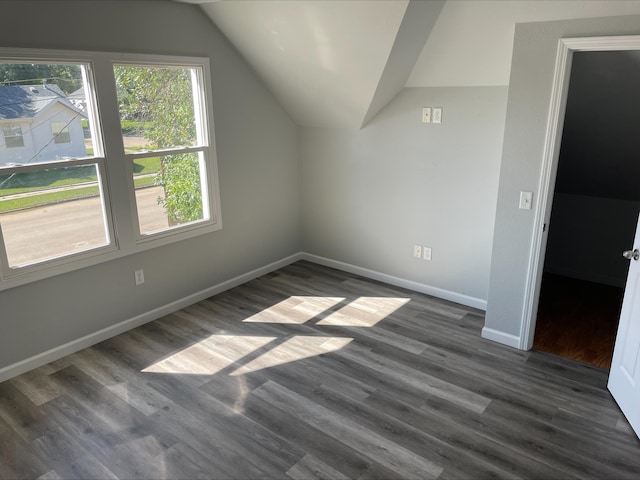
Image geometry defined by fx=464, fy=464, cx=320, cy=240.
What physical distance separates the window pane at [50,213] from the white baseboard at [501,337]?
9.22 ft

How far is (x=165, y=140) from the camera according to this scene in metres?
3.58

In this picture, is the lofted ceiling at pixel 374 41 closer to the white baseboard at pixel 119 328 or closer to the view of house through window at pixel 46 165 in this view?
the view of house through window at pixel 46 165

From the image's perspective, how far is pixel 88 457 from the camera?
231cm

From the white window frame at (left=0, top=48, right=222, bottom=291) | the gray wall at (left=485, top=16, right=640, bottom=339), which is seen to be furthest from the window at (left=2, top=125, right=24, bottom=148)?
the gray wall at (left=485, top=16, right=640, bottom=339)

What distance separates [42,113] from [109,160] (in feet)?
1.58

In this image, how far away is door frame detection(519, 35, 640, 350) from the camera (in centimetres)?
252

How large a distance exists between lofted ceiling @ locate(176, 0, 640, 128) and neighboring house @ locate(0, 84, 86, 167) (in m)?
1.26

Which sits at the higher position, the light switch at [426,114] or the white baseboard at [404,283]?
the light switch at [426,114]

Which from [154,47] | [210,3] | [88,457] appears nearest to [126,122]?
[154,47]

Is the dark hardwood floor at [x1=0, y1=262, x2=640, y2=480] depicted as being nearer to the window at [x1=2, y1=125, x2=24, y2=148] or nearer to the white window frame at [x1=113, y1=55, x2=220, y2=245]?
the white window frame at [x1=113, y1=55, x2=220, y2=245]

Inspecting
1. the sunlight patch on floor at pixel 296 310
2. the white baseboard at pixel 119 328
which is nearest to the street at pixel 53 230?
the white baseboard at pixel 119 328

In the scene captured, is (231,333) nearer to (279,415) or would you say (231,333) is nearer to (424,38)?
(279,415)

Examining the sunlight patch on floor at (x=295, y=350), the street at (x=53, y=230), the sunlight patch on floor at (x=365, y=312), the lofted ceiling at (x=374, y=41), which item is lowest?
the sunlight patch on floor at (x=295, y=350)

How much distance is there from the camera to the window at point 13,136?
2742mm
